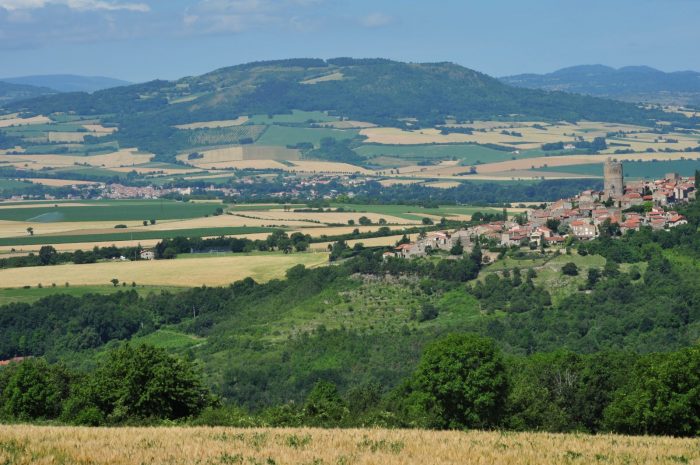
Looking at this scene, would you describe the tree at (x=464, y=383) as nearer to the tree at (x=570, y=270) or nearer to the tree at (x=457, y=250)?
the tree at (x=570, y=270)

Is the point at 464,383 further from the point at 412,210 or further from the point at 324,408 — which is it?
the point at 412,210

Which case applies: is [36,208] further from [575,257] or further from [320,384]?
[320,384]

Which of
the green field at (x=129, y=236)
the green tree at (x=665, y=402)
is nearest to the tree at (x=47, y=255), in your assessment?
the green field at (x=129, y=236)

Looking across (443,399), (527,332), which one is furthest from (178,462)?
(527,332)

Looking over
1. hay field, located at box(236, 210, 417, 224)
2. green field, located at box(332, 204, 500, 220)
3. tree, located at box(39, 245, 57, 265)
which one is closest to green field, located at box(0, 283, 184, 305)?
tree, located at box(39, 245, 57, 265)

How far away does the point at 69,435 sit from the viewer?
29766 mm

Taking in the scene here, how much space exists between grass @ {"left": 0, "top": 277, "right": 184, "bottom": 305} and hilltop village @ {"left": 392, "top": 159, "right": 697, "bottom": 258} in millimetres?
18251

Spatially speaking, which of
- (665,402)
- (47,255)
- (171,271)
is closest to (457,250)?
(171,271)

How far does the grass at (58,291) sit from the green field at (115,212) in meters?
55.1

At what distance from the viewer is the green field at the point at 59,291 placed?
91.9 metres

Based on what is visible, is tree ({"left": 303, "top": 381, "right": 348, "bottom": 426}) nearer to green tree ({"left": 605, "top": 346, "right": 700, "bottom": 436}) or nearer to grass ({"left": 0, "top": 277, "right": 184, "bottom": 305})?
green tree ({"left": 605, "top": 346, "right": 700, "bottom": 436})

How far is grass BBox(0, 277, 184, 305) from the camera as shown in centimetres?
9194

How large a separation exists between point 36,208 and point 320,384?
128 meters

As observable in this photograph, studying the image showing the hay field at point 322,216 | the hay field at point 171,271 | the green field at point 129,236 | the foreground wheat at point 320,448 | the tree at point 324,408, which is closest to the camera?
the foreground wheat at point 320,448
